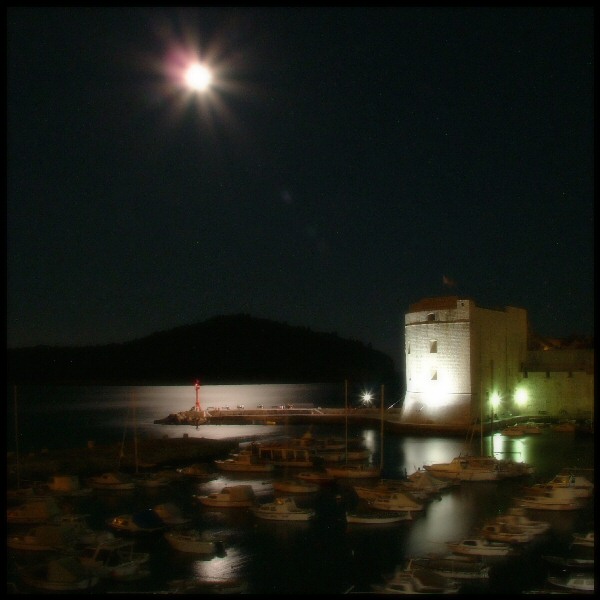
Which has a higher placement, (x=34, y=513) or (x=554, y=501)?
(x=34, y=513)

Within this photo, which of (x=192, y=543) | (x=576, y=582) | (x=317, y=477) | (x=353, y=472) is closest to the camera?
(x=576, y=582)

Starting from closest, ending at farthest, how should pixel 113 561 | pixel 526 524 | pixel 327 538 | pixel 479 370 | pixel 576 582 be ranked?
pixel 576 582 → pixel 113 561 → pixel 526 524 → pixel 327 538 → pixel 479 370

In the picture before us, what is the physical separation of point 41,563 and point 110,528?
9.35 ft

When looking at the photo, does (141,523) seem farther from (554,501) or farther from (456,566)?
(554,501)

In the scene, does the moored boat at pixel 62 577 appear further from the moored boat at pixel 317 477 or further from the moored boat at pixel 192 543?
the moored boat at pixel 317 477

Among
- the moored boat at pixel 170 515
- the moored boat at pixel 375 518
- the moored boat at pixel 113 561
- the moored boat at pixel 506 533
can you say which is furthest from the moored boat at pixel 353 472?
the moored boat at pixel 113 561

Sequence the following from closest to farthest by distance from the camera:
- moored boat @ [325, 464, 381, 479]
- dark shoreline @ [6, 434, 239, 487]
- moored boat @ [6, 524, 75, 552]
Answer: moored boat @ [6, 524, 75, 552]
moored boat @ [325, 464, 381, 479]
dark shoreline @ [6, 434, 239, 487]

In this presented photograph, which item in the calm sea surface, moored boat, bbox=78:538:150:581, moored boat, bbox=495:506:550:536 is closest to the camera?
moored boat, bbox=78:538:150:581

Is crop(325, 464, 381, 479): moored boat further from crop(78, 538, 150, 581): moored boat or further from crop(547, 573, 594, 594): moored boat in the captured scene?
crop(547, 573, 594, 594): moored boat

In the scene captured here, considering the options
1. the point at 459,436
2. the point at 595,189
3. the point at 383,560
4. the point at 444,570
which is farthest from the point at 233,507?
the point at 459,436

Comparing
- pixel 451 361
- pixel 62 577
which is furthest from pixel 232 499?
pixel 451 361

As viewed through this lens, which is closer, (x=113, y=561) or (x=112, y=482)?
(x=113, y=561)

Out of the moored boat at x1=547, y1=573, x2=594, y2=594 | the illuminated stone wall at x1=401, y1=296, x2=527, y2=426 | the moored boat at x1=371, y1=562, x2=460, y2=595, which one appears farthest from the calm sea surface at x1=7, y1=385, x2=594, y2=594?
the illuminated stone wall at x1=401, y1=296, x2=527, y2=426

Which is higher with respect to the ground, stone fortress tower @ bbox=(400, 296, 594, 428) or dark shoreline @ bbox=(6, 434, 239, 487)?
stone fortress tower @ bbox=(400, 296, 594, 428)
